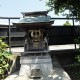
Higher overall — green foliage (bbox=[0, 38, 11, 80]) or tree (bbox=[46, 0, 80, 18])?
tree (bbox=[46, 0, 80, 18])

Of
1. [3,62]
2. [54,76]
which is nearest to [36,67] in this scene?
[54,76]

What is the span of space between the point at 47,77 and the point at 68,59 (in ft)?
11.2

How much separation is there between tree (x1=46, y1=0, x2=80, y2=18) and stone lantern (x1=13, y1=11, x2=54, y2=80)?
0.80 meters

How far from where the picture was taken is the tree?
1262 centimetres

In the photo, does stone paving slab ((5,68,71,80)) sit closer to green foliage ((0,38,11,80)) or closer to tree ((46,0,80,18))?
green foliage ((0,38,11,80))

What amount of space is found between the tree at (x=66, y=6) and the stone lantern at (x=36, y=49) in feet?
2.62

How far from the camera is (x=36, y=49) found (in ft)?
43.8

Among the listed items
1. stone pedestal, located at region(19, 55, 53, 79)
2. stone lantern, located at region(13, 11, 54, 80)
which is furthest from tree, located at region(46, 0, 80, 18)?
stone pedestal, located at region(19, 55, 53, 79)

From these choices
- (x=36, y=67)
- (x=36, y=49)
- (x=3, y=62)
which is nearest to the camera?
(x=3, y=62)

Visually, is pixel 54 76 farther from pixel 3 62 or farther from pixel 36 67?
pixel 3 62

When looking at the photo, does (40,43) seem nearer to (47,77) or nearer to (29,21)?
(29,21)

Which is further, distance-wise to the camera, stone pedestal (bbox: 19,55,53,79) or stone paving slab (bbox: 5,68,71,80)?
stone pedestal (bbox: 19,55,53,79)

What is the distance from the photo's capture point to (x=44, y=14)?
46.9ft

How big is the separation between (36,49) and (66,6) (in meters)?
3.15
